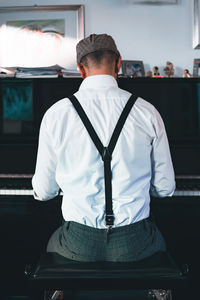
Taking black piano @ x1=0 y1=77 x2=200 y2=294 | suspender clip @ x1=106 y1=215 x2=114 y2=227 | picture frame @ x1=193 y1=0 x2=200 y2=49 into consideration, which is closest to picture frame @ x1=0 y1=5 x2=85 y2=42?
black piano @ x1=0 y1=77 x2=200 y2=294

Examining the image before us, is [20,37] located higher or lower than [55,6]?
lower

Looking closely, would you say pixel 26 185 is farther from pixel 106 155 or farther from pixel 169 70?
pixel 169 70

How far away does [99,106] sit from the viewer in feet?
3.76

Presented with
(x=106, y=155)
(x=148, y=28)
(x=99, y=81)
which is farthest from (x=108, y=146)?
(x=148, y=28)

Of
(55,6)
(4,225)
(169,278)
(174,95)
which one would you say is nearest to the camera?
(169,278)

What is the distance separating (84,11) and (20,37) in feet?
1.78

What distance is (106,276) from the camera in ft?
3.57

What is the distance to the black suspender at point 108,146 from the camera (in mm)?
1106

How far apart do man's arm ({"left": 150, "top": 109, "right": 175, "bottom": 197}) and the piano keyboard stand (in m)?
0.40

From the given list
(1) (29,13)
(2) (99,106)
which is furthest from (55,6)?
(2) (99,106)

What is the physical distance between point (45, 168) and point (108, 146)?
29 cm

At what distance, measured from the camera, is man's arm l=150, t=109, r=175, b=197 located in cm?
119

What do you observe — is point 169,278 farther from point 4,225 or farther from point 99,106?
point 4,225

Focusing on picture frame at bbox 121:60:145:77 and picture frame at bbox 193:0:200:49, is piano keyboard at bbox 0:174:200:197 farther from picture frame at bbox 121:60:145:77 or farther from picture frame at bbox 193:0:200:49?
picture frame at bbox 193:0:200:49
